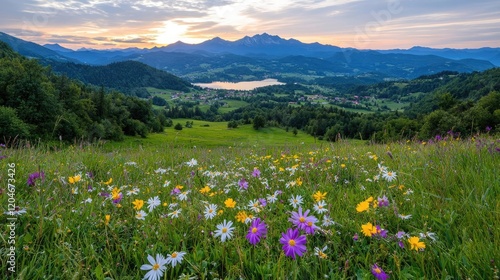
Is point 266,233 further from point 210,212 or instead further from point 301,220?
point 210,212

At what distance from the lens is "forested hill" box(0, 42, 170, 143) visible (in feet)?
138

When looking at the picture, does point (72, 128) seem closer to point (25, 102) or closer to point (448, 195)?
point (25, 102)

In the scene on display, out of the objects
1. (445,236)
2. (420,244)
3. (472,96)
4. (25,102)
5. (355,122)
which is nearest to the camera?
(420,244)

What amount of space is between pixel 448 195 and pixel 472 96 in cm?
17412

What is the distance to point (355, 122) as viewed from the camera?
118 m

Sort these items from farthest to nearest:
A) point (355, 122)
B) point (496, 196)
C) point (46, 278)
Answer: point (355, 122), point (496, 196), point (46, 278)

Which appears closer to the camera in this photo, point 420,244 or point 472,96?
point 420,244

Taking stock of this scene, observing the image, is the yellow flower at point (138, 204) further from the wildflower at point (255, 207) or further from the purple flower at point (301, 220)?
the purple flower at point (301, 220)

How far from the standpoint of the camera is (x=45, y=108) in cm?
4875

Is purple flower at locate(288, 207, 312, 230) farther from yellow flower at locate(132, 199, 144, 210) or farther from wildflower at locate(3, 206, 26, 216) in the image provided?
wildflower at locate(3, 206, 26, 216)

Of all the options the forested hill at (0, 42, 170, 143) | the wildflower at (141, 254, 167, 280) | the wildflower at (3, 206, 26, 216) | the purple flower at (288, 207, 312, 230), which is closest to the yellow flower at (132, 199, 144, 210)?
the wildflower at (3, 206, 26, 216)

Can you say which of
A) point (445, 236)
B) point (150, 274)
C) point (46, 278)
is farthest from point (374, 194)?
point (46, 278)

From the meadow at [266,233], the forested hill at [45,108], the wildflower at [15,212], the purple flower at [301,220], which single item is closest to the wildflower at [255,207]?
the meadow at [266,233]

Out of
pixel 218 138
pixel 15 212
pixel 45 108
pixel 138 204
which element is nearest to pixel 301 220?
pixel 138 204
